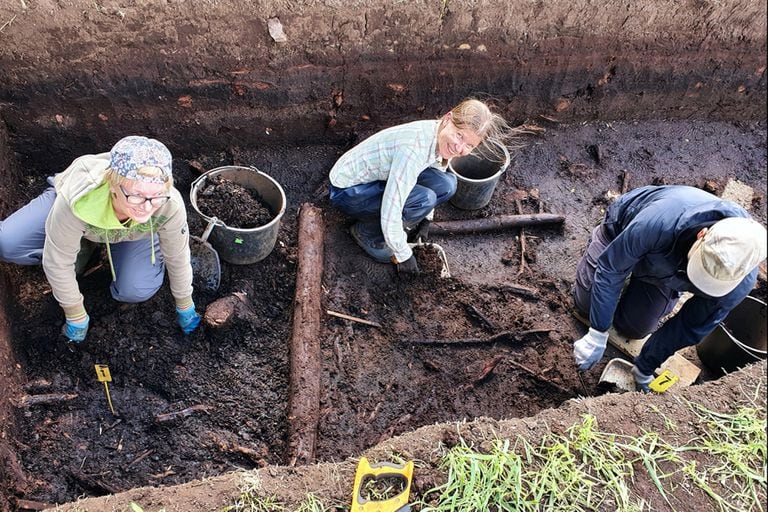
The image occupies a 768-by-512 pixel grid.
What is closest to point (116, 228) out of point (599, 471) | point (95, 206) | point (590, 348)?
point (95, 206)

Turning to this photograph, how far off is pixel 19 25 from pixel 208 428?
2430mm

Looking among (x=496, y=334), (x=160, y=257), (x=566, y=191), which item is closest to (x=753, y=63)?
(x=566, y=191)

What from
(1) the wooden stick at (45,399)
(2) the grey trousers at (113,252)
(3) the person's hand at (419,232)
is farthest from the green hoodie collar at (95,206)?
(3) the person's hand at (419,232)

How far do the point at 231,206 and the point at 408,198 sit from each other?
1.06 meters

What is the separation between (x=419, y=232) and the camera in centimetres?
404

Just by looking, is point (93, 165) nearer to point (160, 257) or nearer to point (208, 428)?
point (160, 257)

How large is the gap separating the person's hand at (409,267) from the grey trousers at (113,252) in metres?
1.41

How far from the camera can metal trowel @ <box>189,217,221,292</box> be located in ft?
11.4

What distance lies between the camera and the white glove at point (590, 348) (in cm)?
344

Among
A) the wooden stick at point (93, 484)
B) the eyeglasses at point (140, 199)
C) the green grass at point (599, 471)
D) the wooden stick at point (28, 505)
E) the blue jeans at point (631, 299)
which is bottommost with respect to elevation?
the wooden stick at point (93, 484)

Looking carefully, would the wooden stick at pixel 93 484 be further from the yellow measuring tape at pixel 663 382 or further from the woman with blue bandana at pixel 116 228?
the yellow measuring tape at pixel 663 382

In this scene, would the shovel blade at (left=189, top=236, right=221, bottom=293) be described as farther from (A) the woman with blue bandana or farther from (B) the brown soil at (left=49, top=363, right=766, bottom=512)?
(B) the brown soil at (left=49, top=363, right=766, bottom=512)

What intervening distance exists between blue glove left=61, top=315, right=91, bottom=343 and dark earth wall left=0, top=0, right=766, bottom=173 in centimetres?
128

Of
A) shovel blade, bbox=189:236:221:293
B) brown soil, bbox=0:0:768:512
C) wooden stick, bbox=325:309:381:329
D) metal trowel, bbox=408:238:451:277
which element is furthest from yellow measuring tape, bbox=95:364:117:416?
metal trowel, bbox=408:238:451:277
